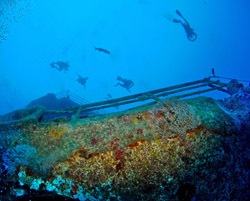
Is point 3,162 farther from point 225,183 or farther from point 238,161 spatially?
point 238,161

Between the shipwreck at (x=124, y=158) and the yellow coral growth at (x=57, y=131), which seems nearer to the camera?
the shipwreck at (x=124, y=158)

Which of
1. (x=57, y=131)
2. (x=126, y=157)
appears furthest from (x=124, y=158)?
(x=57, y=131)

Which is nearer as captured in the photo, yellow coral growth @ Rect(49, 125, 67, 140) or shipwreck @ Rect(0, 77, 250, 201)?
shipwreck @ Rect(0, 77, 250, 201)

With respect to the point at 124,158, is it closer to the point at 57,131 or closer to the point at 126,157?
the point at 126,157

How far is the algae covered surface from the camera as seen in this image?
71.7 inches

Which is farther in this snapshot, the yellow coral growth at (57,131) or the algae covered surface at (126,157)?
the yellow coral growth at (57,131)

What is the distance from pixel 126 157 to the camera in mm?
1847

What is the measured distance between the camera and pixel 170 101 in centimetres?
208

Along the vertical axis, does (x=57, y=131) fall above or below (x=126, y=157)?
above

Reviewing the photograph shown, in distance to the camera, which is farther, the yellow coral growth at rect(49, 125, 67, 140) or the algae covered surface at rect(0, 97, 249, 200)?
the yellow coral growth at rect(49, 125, 67, 140)

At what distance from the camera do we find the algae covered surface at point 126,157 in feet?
5.98

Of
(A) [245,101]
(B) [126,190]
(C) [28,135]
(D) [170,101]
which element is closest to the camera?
(B) [126,190]

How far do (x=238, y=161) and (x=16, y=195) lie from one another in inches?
113

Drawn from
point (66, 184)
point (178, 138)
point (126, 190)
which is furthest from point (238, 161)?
point (66, 184)
